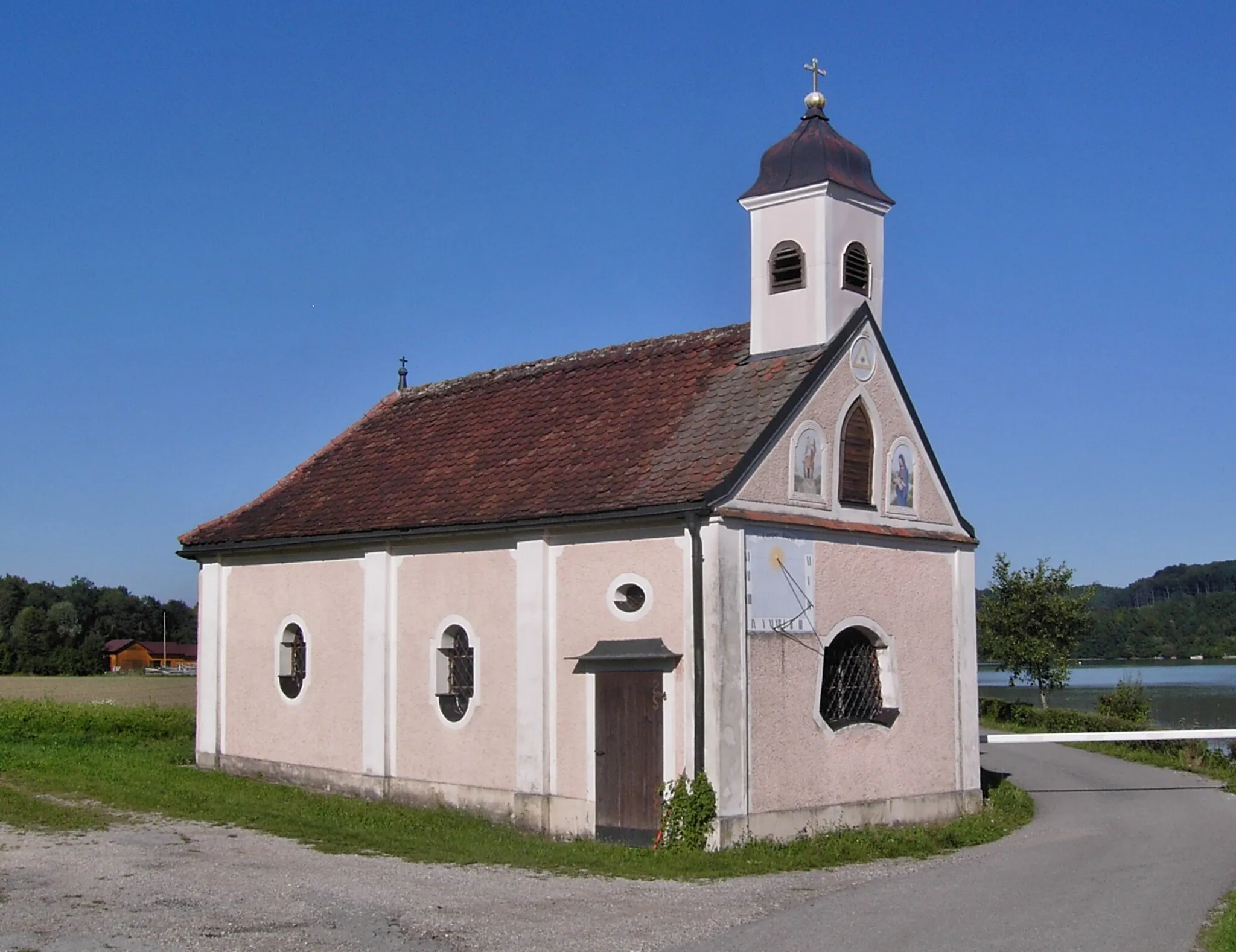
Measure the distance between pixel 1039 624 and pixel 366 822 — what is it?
27.4m

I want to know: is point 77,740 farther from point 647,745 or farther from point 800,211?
point 800,211

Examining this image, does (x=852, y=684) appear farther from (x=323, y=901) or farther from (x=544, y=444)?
(x=323, y=901)

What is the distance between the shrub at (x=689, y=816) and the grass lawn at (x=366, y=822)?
0.76 feet

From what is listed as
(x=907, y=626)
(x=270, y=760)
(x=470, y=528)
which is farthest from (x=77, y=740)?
(x=907, y=626)

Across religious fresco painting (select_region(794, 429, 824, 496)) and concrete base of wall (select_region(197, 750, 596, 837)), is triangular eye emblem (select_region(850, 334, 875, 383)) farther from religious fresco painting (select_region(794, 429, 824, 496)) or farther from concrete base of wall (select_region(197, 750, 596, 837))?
concrete base of wall (select_region(197, 750, 596, 837))

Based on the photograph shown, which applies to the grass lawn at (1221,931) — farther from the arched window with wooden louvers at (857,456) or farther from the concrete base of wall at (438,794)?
the concrete base of wall at (438,794)

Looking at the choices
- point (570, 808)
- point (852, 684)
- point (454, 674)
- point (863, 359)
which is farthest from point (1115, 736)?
point (454, 674)

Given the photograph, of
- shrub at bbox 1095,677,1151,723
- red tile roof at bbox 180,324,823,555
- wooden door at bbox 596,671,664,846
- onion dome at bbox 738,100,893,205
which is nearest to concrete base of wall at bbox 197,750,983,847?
wooden door at bbox 596,671,664,846

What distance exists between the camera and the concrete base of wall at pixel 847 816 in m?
15.6

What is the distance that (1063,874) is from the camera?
46.3ft

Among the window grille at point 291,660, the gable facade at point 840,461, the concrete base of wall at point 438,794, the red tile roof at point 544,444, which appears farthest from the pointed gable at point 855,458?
the window grille at point 291,660

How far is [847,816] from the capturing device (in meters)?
17.0

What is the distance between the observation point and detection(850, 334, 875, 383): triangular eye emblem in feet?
59.6

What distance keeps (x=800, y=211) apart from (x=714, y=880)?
889 cm
